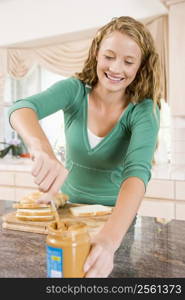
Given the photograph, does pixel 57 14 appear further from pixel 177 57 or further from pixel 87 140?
pixel 87 140

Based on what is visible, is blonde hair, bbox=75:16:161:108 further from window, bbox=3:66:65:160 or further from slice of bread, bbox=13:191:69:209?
window, bbox=3:66:65:160

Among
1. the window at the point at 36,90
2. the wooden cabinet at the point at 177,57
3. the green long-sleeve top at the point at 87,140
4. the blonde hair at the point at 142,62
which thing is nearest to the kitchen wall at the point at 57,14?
the wooden cabinet at the point at 177,57

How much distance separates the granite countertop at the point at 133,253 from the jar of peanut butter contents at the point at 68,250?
16 centimetres

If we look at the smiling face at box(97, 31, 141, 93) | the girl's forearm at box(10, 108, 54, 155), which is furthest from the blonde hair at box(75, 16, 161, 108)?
the girl's forearm at box(10, 108, 54, 155)

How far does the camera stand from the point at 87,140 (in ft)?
4.96

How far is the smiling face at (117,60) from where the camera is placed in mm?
1279

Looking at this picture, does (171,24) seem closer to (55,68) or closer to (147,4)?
(147,4)

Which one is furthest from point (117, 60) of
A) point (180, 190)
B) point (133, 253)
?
point (180, 190)

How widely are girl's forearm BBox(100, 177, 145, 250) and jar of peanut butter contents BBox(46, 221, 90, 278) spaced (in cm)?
14

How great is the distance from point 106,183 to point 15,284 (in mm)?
787

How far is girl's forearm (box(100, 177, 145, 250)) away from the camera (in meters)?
0.92

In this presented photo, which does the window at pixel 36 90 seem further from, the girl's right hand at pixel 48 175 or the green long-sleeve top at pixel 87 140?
the girl's right hand at pixel 48 175

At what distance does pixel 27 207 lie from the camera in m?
1.34

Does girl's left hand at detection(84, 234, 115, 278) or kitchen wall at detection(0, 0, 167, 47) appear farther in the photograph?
kitchen wall at detection(0, 0, 167, 47)
